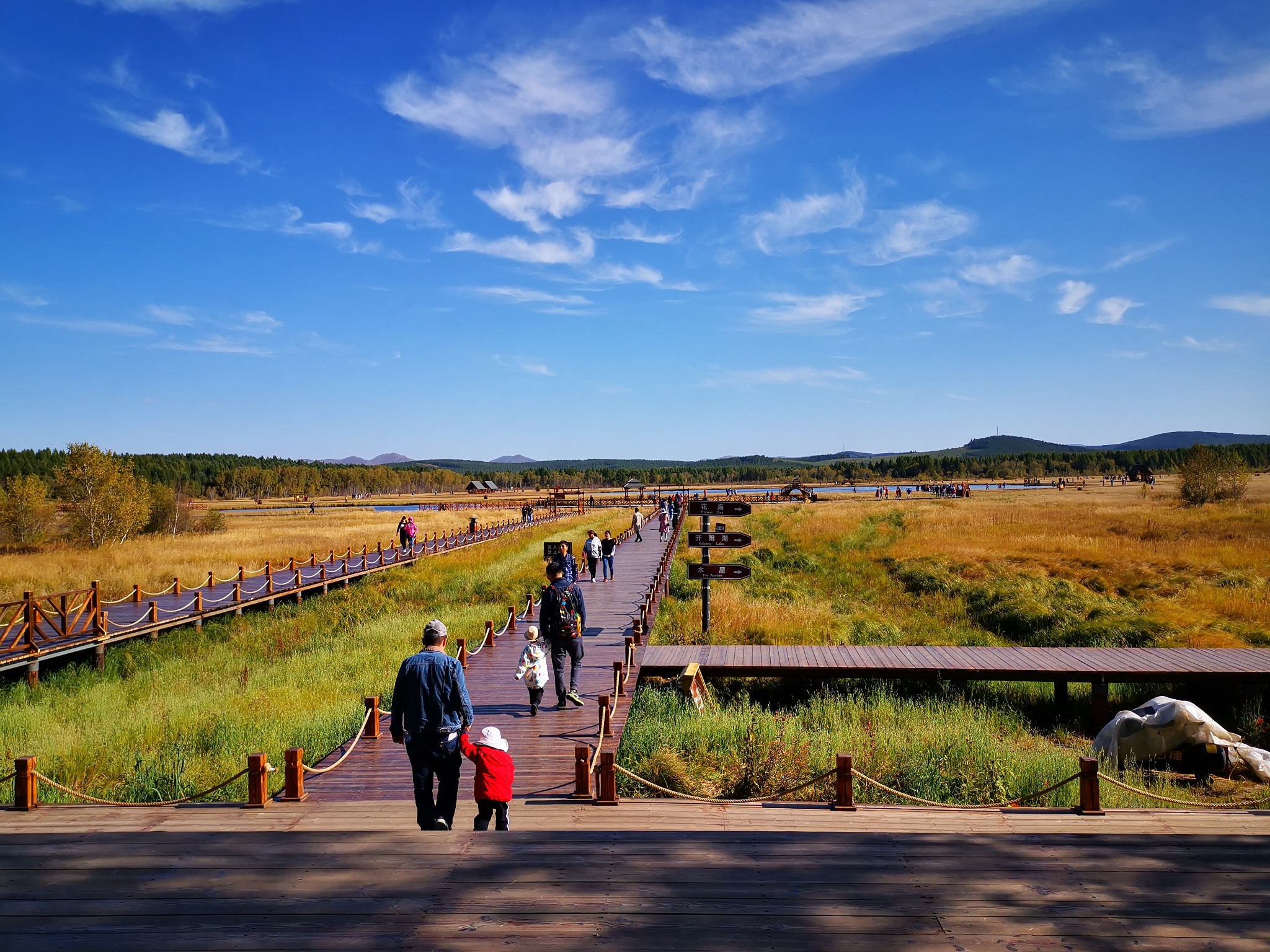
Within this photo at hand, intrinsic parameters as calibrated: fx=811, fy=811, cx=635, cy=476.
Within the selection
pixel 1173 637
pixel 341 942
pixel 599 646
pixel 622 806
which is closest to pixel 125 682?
pixel 599 646

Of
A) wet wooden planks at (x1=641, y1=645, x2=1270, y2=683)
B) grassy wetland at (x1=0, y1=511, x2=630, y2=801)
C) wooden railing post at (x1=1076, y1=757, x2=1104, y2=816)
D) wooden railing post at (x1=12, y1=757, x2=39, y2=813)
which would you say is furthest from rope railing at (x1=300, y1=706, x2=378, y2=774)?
wooden railing post at (x1=1076, y1=757, x2=1104, y2=816)

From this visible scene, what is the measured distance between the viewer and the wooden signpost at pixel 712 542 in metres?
16.0

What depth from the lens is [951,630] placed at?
65.9ft

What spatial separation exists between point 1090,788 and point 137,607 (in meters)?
22.1

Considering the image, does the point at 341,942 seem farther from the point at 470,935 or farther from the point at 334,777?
the point at 334,777

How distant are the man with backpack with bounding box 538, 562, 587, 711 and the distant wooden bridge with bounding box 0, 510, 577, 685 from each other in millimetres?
10675

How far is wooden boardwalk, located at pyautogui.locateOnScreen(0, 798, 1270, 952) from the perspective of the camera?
13.3ft

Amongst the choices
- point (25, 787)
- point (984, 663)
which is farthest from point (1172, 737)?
point (25, 787)

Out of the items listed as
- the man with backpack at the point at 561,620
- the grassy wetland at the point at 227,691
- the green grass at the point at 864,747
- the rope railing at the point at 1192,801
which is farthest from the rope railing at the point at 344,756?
the rope railing at the point at 1192,801

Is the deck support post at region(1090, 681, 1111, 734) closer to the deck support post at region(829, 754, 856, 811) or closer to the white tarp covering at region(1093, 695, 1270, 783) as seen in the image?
the white tarp covering at region(1093, 695, 1270, 783)

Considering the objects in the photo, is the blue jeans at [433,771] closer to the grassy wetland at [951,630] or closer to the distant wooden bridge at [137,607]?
the grassy wetland at [951,630]

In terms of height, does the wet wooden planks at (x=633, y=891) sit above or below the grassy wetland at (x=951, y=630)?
above

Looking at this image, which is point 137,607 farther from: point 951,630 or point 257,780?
point 951,630

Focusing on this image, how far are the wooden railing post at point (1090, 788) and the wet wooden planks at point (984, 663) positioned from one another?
22.8 ft
